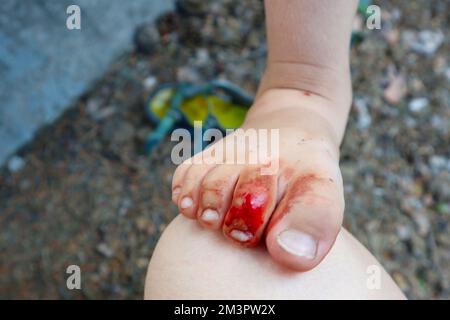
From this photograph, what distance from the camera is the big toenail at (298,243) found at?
75 cm

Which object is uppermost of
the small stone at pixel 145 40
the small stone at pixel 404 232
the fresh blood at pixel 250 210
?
the small stone at pixel 145 40

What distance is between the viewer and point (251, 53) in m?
1.78

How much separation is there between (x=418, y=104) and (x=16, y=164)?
48.0 inches

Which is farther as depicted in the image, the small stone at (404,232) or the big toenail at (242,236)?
the small stone at (404,232)

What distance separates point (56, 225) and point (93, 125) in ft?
1.09

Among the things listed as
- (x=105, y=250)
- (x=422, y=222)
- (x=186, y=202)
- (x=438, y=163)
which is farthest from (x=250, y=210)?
(x=438, y=163)

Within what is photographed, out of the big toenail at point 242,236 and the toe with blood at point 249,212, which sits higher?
the toe with blood at point 249,212

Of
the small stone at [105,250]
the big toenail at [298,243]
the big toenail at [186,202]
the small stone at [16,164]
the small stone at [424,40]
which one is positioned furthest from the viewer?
the small stone at [424,40]

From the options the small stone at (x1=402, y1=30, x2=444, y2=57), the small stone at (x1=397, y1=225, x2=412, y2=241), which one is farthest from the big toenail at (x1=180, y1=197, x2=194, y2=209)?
the small stone at (x1=402, y1=30, x2=444, y2=57)

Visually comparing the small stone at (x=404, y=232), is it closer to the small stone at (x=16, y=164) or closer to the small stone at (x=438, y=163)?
the small stone at (x=438, y=163)

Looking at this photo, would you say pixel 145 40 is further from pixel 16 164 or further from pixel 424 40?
pixel 424 40

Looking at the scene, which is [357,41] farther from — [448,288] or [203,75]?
[448,288]

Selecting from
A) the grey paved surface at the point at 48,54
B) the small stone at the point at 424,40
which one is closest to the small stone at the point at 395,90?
the small stone at the point at 424,40
